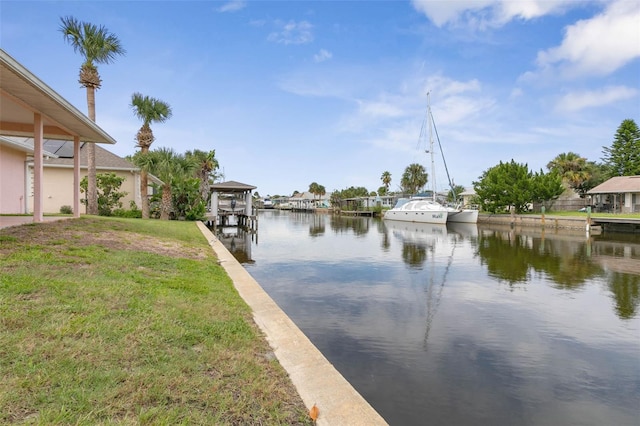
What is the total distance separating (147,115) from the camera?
24.3 meters

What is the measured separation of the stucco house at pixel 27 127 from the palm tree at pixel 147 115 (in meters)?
7.05

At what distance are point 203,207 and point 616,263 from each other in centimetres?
2507

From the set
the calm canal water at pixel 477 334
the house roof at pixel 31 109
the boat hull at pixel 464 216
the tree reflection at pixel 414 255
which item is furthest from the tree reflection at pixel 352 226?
the house roof at pixel 31 109

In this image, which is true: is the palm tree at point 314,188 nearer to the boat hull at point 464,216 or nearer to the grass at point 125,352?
the boat hull at point 464,216

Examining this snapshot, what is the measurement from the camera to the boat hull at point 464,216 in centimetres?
4144

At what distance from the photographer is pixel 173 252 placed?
10.4 metres

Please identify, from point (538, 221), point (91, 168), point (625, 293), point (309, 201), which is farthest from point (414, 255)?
point (309, 201)

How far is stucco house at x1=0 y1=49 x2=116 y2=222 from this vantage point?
7.90 meters

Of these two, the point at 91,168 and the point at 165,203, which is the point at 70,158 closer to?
the point at 91,168

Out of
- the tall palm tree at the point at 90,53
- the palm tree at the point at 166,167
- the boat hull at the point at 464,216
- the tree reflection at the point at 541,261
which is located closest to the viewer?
the tree reflection at the point at 541,261

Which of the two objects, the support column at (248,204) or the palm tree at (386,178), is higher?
the palm tree at (386,178)

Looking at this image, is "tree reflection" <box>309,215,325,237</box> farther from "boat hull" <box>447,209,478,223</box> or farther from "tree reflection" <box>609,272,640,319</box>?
"tree reflection" <box>609,272,640,319</box>

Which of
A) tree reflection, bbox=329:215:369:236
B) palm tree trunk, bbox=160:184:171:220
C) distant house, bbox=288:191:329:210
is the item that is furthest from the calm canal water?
distant house, bbox=288:191:329:210

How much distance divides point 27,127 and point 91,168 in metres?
7.29
